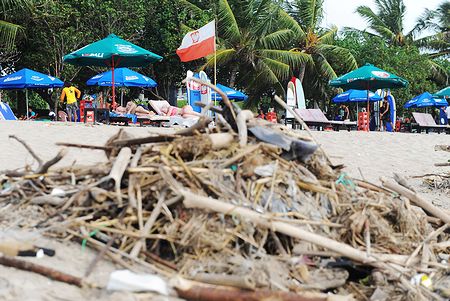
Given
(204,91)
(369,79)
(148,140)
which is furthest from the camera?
(369,79)

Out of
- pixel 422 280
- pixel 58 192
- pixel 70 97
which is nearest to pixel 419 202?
pixel 422 280

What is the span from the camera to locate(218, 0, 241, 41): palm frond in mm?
27703

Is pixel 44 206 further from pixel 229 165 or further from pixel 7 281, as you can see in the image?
pixel 229 165

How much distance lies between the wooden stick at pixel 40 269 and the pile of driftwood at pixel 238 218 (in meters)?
0.18

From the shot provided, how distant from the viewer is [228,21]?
1097 inches

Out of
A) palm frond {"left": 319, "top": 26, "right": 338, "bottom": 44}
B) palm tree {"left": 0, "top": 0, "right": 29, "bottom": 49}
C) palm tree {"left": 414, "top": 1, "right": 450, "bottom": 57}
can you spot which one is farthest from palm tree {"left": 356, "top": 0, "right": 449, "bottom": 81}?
palm tree {"left": 0, "top": 0, "right": 29, "bottom": 49}

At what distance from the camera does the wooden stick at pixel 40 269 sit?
117 inches

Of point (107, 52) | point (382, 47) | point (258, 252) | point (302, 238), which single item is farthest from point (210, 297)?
point (382, 47)

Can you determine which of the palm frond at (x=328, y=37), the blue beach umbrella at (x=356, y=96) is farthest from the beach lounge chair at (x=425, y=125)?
the palm frond at (x=328, y=37)

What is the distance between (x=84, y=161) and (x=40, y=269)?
4.70 metres

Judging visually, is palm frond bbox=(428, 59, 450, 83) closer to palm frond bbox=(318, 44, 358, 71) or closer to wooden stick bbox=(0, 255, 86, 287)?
palm frond bbox=(318, 44, 358, 71)

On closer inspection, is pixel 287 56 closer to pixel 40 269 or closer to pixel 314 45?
pixel 314 45

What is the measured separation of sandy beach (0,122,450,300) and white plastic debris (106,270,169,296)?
54mm

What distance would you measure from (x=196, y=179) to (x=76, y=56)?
12982 mm
